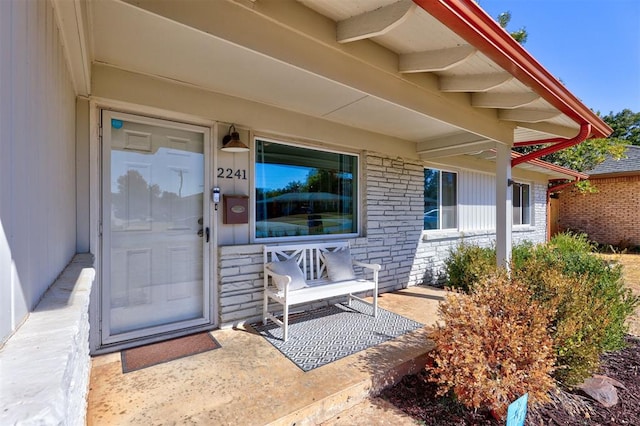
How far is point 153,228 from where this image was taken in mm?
3068

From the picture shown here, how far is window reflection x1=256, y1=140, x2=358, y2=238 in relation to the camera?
3.78 m

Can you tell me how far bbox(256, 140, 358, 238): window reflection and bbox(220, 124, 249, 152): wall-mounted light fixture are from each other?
40 cm

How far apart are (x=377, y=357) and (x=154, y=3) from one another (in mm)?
2960

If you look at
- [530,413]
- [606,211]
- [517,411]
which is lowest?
[530,413]

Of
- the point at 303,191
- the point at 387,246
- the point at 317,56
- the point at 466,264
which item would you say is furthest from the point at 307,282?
the point at 466,264

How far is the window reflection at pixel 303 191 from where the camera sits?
12.4 ft

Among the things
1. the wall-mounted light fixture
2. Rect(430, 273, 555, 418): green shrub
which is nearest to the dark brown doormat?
the wall-mounted light fixture

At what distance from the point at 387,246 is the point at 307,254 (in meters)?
1.57

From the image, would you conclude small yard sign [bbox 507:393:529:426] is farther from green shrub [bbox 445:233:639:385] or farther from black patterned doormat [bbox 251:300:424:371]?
black patterned doormat [bbox 251:300:424:371]

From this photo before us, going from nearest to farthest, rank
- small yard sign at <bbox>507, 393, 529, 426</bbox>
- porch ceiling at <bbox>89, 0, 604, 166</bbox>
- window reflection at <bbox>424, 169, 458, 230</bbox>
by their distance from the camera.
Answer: small yard sign at <bbox>507, 393, 529, 426</bbox> < porch ceiling at <bbox>89, 0, 604, 166</bbox> < window reflection at <bbox>424, 169, 458, 230</bbox>

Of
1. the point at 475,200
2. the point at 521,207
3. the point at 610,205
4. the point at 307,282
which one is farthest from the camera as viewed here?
the point at 610,205

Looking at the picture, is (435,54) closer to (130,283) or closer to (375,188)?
(375,188)

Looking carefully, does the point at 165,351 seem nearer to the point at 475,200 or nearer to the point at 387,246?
the point at 387,246

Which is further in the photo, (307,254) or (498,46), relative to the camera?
(307,254)
